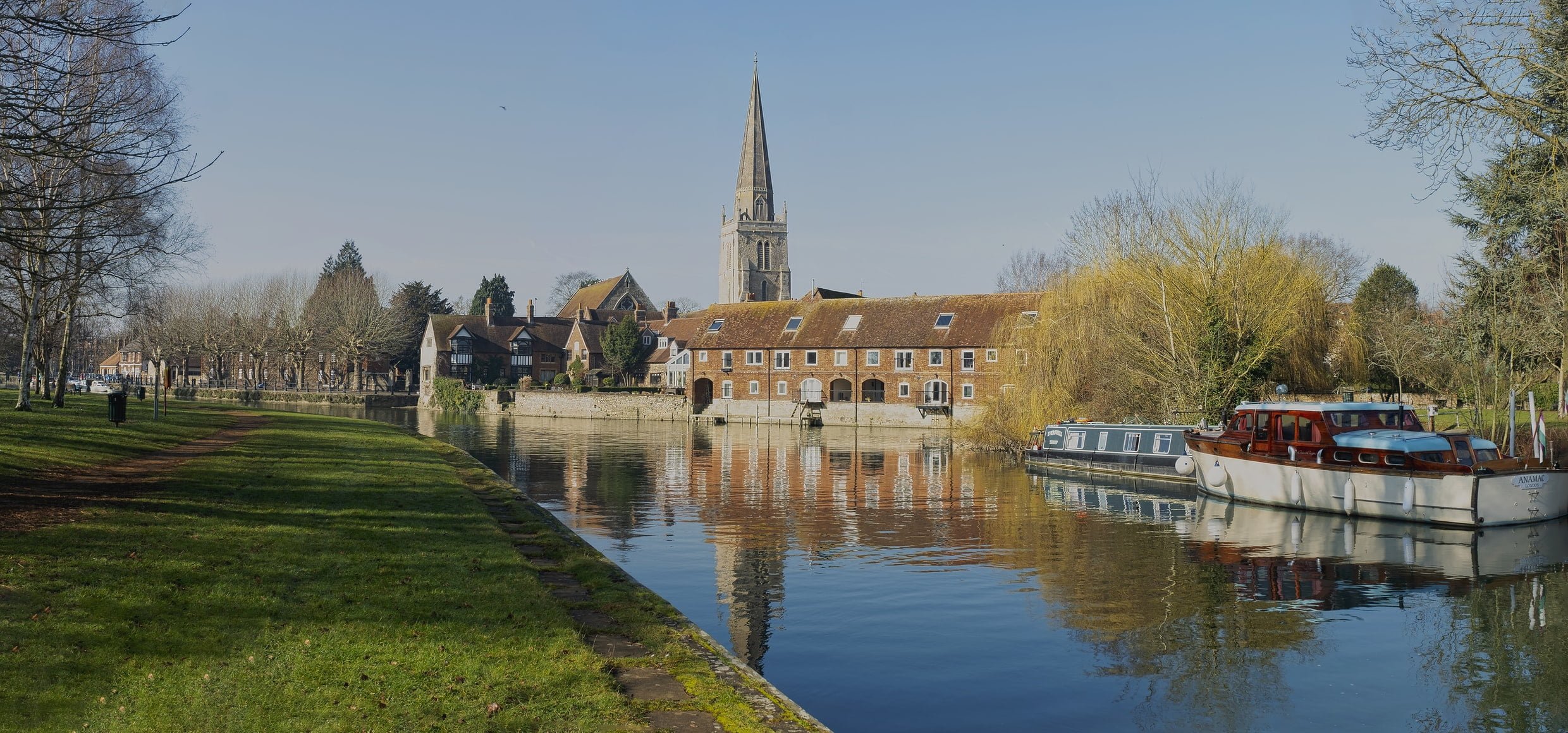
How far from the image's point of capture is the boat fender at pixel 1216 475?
30.5m

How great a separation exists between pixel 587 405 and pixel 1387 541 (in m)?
64.2

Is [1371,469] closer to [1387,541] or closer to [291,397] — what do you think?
[1387,541]

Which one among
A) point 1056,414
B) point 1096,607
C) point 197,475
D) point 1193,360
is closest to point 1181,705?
point 1096,607

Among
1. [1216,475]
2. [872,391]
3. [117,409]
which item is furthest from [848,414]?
[117,409]

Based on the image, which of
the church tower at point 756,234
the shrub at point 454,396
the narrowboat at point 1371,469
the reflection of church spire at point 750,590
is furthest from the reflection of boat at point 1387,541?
the church tower at point 756,234

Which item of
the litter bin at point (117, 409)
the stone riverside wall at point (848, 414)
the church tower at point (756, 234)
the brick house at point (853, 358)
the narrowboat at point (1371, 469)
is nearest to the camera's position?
the narrowboat at point (1371, 469)

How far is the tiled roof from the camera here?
225ft

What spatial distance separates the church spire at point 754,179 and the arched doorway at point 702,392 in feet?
164

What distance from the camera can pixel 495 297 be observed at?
14200 cm

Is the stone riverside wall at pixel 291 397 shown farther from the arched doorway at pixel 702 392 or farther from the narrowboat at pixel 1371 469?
the narrowboat at pixel 1371 469

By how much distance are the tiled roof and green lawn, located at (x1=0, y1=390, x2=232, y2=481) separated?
133 feet

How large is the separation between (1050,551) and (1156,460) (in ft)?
51.2

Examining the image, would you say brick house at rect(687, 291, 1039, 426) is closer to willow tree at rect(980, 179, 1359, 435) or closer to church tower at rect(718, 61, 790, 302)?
willow tree at rect(980, 179, 1359, 435)

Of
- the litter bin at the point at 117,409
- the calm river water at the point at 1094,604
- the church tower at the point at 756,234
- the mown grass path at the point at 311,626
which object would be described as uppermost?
the church tower at the point at 756,234
